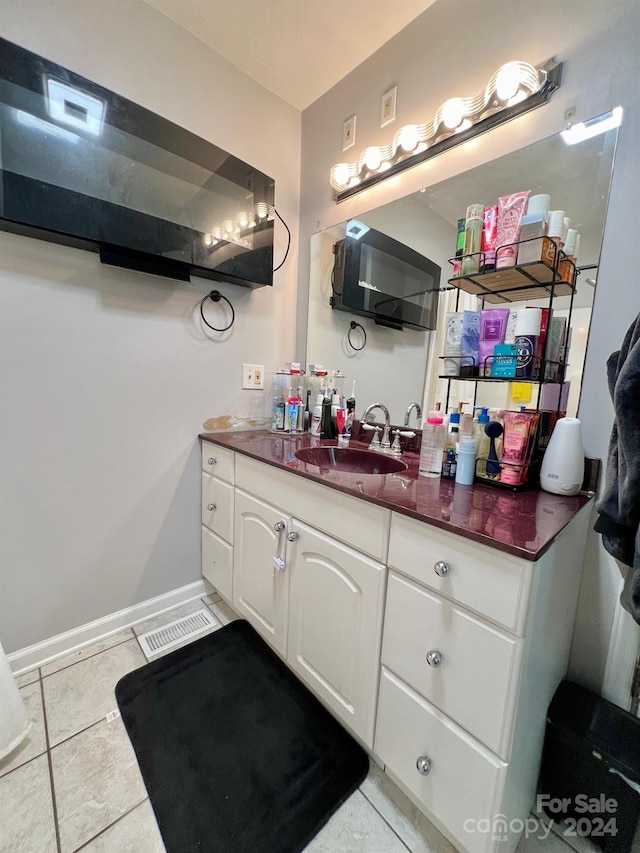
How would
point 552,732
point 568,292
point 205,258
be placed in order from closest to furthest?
point 552,732 < point 568,292 < point 205,258

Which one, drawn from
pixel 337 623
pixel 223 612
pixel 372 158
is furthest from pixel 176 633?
pixel 372 158

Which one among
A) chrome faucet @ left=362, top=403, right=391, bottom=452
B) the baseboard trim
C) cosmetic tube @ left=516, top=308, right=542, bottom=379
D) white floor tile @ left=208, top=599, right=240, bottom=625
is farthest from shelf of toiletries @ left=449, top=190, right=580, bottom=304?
the baseboard trim

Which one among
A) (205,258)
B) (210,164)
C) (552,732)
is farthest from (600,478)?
(210,164)

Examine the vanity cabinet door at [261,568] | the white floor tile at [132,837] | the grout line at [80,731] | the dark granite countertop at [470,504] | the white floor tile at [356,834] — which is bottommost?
the white floor tile at [356,834]

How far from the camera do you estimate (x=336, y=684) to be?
3.24 ft

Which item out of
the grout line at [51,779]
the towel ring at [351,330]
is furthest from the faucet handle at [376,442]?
the grout line at [51,779]

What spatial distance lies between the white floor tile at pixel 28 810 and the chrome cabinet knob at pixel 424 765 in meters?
0.85

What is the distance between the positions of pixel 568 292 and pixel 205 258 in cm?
123

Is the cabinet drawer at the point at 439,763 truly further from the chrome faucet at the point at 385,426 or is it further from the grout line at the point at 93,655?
the grout line at the point at 93,655

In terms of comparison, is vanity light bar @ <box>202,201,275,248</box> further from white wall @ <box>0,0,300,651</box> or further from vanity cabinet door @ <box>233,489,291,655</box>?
vanity cabinet door @ <box>233,489,291,655</box>

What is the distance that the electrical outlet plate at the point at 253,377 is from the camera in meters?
1.66

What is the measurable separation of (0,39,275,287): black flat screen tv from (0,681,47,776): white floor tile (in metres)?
1.50

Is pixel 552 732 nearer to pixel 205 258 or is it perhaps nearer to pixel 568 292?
pixel 568 292

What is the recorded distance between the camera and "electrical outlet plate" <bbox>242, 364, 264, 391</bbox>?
166cm
